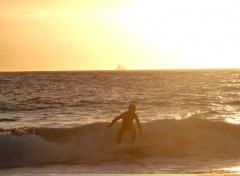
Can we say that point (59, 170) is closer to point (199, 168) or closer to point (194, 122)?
point (199, 168)

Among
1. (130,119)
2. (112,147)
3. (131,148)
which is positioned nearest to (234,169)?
(130,119)

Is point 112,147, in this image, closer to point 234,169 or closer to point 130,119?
point 130,119

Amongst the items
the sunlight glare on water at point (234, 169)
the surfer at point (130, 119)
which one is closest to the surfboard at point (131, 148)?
the surfer at point (130, 119)

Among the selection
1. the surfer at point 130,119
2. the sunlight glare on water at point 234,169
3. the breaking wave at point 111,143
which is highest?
the surfer at point 130,119

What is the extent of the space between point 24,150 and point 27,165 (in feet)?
7.10

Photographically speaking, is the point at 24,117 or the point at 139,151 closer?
the point at 139,151

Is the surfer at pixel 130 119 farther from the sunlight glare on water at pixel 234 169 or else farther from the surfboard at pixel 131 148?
the sunlight glare on water at pixel 234 169

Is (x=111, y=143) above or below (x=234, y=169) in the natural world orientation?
below

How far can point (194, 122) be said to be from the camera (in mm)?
31375

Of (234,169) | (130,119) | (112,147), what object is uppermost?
(130,119)

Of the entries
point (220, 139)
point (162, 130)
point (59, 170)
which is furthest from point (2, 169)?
point (220, 139)

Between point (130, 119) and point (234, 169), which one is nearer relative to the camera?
point (234, 169)

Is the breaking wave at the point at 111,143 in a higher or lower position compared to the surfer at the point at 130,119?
lower

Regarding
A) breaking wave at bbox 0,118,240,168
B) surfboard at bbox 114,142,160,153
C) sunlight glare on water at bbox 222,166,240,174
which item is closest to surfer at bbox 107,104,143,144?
surfboard at bbox 114,142,160,153
